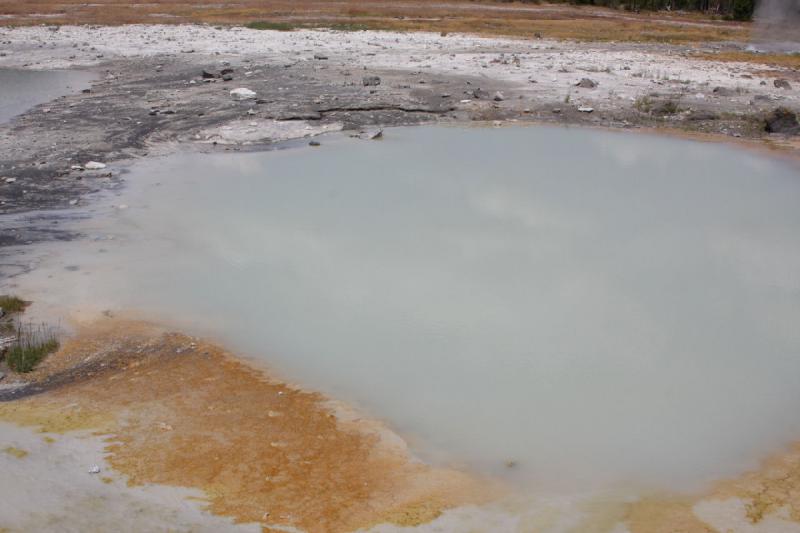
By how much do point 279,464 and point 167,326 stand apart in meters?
1.97

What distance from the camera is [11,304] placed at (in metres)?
5.61

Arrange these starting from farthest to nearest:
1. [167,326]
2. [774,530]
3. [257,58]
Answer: [257,58], [167,326], [774,530]

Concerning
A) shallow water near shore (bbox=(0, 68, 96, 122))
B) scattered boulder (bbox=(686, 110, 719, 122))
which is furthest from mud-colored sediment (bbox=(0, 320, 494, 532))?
scattered boulder (bbox=(686, 110, 719, 122))

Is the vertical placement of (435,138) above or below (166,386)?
above

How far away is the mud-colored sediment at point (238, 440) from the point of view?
3.70 metres

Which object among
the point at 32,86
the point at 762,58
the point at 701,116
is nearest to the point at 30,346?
the point at 701,116

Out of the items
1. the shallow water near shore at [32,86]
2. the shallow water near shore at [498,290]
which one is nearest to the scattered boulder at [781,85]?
the shallow water near shore at [498,290]

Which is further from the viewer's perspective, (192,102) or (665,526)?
(192,102)

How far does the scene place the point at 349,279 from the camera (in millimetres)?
6281

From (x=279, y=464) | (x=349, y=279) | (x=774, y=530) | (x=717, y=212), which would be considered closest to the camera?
(x=774, y=530)

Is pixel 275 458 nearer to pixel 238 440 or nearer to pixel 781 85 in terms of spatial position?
pixel 238 440

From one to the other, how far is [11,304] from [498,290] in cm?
380

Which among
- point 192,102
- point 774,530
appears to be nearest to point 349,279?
point 774,530

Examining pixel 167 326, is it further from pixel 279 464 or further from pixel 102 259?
pixel 279 464
